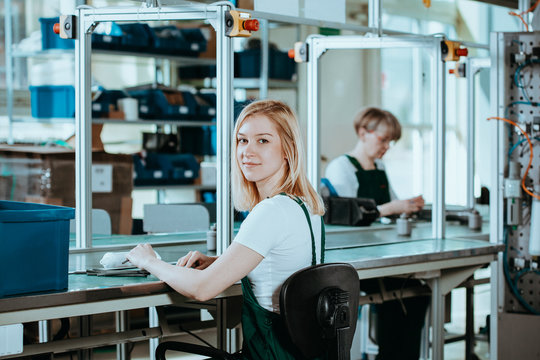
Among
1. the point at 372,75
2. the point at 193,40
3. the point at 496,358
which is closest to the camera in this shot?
the point at 496,358

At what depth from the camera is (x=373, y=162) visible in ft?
15.2

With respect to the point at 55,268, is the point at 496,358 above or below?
below

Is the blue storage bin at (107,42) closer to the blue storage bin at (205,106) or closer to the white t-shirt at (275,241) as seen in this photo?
the blue storage bin at (205,106)

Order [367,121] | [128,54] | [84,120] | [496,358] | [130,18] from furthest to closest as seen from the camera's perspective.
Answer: [128,54] < [367,121] < [496,358] < [84,120] < [130,18]

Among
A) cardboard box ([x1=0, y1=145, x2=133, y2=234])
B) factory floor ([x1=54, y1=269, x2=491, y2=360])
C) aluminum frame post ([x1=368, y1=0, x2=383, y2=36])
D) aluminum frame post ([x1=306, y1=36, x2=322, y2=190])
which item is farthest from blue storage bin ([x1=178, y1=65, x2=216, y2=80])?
aluminum frame post ([x1=368, y1=0, x2=383, y2=36])

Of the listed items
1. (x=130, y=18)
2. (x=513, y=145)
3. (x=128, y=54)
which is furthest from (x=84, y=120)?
(x=128, y=54)

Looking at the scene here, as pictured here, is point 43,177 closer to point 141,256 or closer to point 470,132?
point 141,256

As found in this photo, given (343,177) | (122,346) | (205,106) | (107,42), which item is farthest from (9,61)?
(122,346)

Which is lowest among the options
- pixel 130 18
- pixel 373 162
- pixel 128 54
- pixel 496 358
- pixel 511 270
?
pixel 496 358

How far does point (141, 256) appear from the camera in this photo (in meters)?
2.20

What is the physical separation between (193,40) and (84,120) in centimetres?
362

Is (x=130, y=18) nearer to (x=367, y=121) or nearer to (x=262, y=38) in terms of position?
(x=367, y=121)

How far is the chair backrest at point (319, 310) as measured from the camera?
1.87m

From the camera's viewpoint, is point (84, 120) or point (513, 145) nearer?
point (84, 120)
